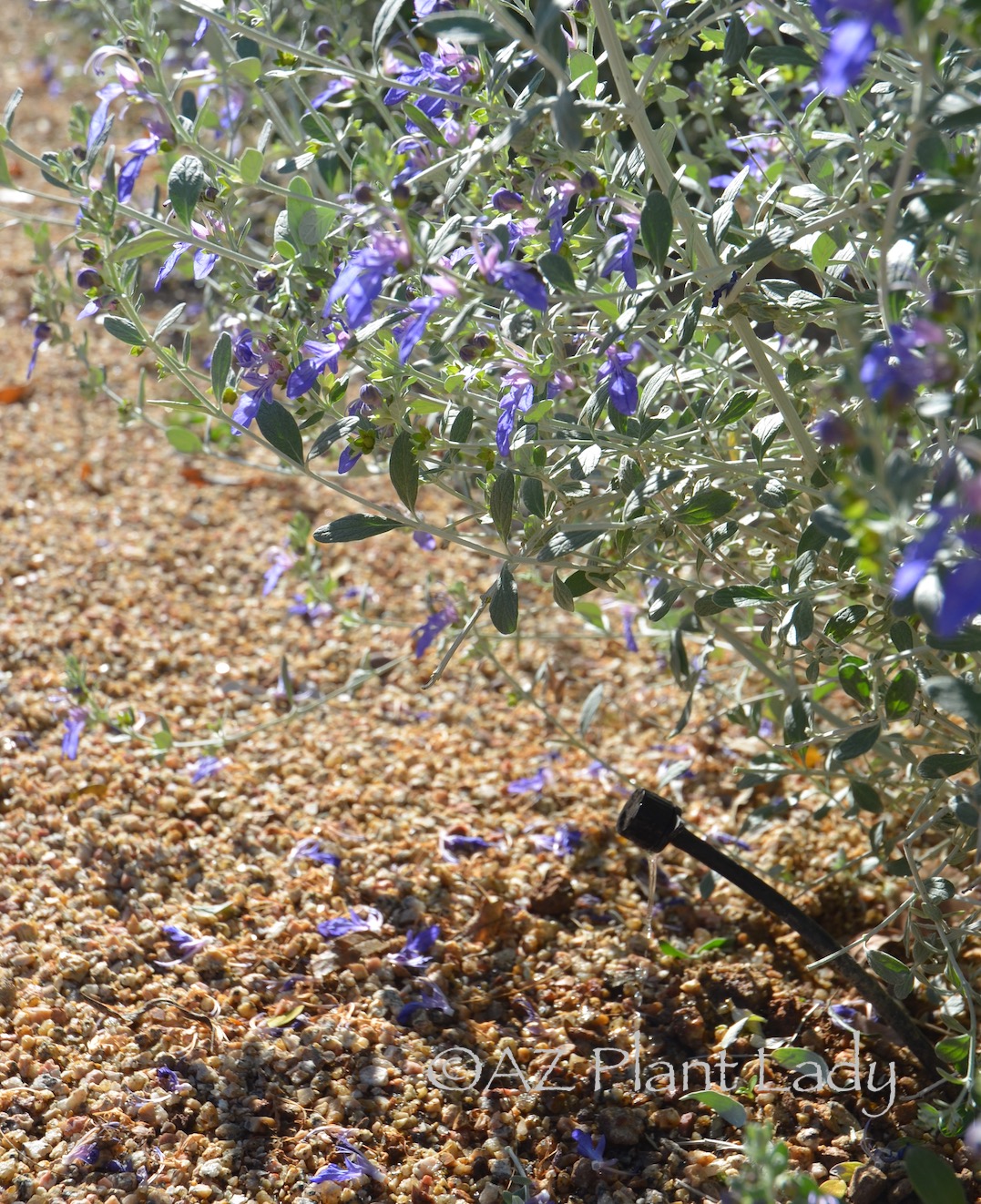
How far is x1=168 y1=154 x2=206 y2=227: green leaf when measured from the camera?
1.41 metres

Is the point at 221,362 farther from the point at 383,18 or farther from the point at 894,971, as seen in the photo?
the point at 894,971

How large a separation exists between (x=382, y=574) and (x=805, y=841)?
4.44 feet

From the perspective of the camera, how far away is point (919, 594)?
0.97 meters

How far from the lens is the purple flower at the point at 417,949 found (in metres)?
1.90

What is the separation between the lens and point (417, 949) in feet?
6.33

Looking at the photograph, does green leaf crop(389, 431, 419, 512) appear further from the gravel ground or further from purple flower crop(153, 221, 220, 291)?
the gravel ground

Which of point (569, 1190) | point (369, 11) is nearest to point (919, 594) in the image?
point (569, 1190)

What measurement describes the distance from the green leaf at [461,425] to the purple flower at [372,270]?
12.7 inches

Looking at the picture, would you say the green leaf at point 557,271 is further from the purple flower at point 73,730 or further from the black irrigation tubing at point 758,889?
the purple flower at point 73,730

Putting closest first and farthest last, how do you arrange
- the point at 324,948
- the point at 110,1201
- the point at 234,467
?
the point at 110,1201 → the point at 324,948 → the point at 234,467

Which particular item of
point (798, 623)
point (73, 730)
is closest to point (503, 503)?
point (798, 623)

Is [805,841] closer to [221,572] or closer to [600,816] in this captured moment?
[600,816]

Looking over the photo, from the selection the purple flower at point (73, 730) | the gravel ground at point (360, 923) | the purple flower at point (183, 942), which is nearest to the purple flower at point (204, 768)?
the gravel ground at point (360, 923)

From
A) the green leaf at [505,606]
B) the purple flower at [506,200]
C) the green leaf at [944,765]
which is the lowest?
the green leaf at [944,765]
